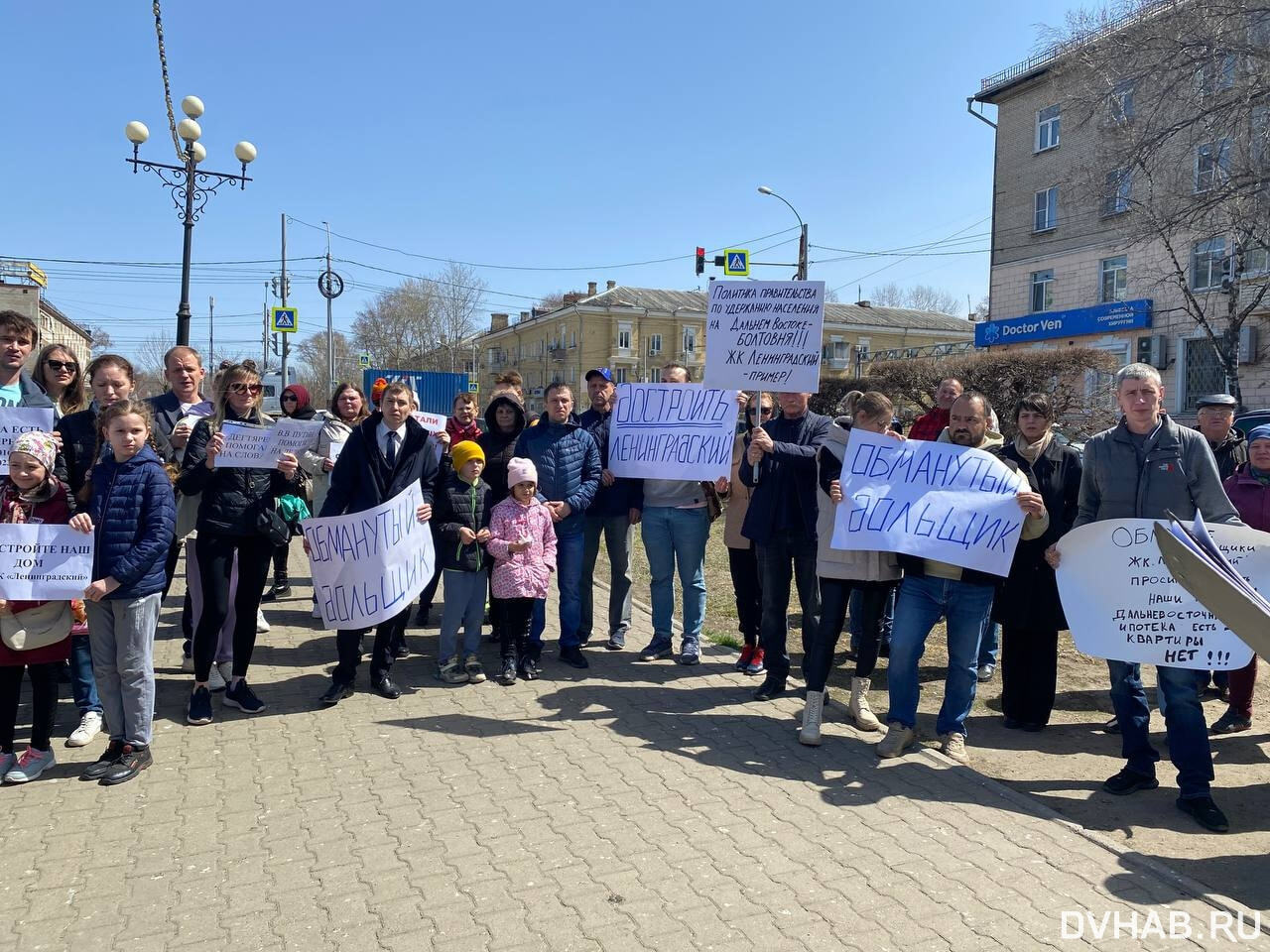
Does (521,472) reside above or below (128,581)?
above

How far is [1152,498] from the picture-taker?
4414 mm

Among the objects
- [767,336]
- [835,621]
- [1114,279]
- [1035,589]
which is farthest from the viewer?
[1114,279]

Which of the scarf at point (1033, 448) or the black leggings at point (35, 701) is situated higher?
the scarf at point (1033, 448)

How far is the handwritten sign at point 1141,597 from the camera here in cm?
418

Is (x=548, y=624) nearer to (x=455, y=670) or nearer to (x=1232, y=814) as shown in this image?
(x=455, y=670)

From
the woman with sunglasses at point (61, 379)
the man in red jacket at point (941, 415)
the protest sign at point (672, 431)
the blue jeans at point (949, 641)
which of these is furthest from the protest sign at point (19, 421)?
the man in red jacket at point (941, 415)

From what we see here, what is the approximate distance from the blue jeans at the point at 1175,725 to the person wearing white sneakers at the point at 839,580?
4.19 ft

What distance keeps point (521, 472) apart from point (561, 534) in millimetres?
704

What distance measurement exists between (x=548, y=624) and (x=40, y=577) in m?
4.25

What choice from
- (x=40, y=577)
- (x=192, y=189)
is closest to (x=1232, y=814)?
(x=40, y=577)

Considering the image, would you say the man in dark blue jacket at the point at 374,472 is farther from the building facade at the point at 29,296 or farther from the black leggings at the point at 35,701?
the building facade at the point at 29,296

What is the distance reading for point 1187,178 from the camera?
1481cm

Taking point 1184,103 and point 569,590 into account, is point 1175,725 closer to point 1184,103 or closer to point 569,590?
point 569,590

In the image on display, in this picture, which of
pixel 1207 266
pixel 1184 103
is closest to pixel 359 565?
pixel 1184 103
